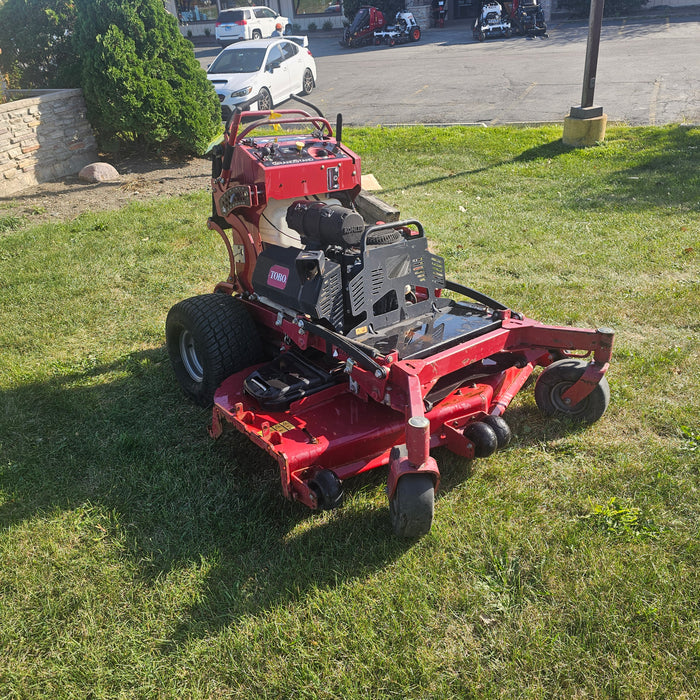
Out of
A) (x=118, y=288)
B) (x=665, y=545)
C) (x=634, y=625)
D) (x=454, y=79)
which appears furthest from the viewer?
(x=454, y=79)

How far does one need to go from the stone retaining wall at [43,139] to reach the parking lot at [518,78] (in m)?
5.48

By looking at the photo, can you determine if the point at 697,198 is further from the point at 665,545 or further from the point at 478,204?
the point at 665,545

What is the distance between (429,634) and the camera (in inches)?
106

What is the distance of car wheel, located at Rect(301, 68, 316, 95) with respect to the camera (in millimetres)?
16875

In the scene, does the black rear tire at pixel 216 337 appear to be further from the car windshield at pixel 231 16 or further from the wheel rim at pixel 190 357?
the car windshield at pixel 231 16

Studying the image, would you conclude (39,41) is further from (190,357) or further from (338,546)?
(338,546)

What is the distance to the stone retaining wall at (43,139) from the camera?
9289mm

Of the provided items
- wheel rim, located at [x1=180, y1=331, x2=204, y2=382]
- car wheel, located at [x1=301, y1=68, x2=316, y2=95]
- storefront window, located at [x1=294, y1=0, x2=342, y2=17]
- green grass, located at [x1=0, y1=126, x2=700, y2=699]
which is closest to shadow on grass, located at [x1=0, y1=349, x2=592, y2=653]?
green grass, located at [x1=0, y1=126, x2=700, y2=699]

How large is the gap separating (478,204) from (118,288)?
14.5 feet

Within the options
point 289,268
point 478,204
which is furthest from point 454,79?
point 289,268

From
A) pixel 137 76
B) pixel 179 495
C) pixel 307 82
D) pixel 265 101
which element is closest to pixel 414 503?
pixel 179 495

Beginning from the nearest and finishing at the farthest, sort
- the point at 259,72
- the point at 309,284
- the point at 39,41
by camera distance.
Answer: the point at 309,284 → the point at 39,41 → the point at 259,72

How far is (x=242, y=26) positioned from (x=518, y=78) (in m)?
15.7

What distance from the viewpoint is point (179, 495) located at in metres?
3.62
